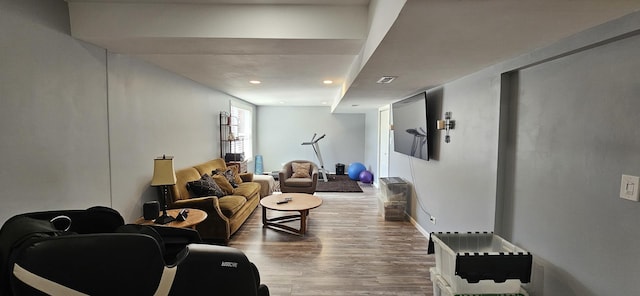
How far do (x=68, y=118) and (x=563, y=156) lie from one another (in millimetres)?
3418

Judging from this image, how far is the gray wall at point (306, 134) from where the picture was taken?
8352 millimetres

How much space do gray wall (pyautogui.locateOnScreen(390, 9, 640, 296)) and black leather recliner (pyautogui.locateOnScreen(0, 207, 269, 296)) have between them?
1.84 m

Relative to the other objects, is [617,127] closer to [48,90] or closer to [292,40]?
[292,40]

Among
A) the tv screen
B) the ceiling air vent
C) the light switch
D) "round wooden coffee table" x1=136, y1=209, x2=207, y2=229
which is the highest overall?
the ceiling air vent

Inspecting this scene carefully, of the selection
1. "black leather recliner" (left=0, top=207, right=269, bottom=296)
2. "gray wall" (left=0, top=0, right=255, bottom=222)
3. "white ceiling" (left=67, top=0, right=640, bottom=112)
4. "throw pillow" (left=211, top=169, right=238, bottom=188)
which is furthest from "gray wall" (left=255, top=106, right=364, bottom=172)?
"black leather recliner" (left=0, top=207, right=269, bottom=296)

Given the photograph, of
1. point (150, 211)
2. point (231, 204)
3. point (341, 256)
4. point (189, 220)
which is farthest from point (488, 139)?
point (150, 211)

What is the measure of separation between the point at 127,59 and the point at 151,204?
1458mm

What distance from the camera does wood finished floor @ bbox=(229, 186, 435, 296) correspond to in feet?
8.04

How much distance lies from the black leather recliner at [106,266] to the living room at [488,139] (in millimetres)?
1283

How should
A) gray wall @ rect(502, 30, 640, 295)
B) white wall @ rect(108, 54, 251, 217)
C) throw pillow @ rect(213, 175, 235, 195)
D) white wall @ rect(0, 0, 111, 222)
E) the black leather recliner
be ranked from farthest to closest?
throw pillow @ rect(213, 175, 235, 195), white wall @ rect(108, 54, 251, 217), white wall @ rect(0, 0, 111, 222), gray wall @ rect(502, 30, 640, 295), the black leather recliner

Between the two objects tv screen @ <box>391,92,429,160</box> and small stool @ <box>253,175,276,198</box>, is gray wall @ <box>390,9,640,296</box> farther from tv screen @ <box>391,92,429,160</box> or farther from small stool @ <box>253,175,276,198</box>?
small stool @ <box>253,175,276,198</box>

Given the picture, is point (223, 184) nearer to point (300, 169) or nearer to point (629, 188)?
point (300, 169)

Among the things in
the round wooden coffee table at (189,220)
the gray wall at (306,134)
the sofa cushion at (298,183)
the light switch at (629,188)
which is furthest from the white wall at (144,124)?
the gray wall at (306,134)

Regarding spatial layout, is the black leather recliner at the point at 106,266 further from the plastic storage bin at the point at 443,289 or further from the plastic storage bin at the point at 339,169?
the plastic storage bin at the point at 339,169
